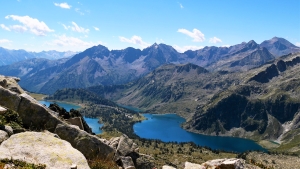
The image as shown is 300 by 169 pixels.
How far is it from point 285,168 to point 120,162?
670 ft

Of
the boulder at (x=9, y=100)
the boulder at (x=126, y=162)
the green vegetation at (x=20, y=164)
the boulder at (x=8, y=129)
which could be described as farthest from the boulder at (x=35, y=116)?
the green vegetation at (x=20, y=164)

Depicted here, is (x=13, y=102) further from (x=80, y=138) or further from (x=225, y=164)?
(x=225, y=164)

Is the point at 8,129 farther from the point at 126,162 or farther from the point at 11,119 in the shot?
the point at 126,162

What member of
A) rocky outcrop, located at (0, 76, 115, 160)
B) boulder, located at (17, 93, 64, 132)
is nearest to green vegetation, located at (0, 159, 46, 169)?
rocky outcrop, located at (0, 76, 115, 160)

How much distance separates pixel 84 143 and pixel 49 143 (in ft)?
22.4

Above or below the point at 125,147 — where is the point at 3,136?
above

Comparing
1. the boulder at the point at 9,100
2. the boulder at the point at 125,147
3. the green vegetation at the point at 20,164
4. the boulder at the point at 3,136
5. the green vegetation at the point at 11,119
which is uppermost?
the boulder at the point at 9,100

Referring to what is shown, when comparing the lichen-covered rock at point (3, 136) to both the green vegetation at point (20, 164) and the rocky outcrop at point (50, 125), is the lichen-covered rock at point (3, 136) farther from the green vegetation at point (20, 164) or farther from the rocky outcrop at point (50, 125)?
the rocky outcrop at point (50, 125)

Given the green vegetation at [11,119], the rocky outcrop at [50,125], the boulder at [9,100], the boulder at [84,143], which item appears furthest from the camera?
the boulder at [9,100]

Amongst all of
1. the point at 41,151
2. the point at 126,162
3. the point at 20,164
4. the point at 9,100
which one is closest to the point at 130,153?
the point at 126,162

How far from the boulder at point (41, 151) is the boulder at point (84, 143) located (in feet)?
19.1

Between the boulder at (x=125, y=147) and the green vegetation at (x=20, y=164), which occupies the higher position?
the green vegetation at (x=20, y=164)

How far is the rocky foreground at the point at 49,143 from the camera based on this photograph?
1961 cm

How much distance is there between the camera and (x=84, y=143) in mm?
28562
